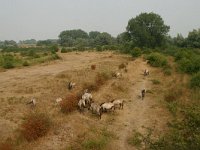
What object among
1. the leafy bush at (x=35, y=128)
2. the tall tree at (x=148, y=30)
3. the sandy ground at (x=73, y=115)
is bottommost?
the sandy ground at (x=73, y=115)

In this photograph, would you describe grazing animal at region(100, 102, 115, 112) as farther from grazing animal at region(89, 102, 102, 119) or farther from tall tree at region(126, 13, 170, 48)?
tall tree at region(126, 13, 170, 48)

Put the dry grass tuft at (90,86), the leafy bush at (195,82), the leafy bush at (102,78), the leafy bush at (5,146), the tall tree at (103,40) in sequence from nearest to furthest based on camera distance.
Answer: the leafy bush at (5,146) → the dry grass tuft at (90,86) → the leafy bush at (195,82) → the leafy bush at (102,78) → the tall tree at (103,40)

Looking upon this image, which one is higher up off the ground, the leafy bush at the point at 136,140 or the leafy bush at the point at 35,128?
the leafy bush at the point at 35,128

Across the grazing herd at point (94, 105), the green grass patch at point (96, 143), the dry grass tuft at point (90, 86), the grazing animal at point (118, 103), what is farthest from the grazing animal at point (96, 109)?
the dry grass tuft at point (90, 86)

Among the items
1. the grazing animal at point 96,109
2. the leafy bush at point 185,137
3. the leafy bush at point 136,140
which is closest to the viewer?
the leafy bush at point 185,137

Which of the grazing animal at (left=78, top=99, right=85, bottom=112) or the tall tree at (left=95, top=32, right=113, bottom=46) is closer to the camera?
the grazing animal at (left=78, top=99, right=85, bottom=112)

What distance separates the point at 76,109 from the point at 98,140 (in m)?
3.60

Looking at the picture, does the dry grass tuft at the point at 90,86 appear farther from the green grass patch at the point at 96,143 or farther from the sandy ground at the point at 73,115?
the green grass patch at the point at 96,143

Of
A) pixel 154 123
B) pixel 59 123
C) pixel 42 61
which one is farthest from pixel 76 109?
pixel 42 61

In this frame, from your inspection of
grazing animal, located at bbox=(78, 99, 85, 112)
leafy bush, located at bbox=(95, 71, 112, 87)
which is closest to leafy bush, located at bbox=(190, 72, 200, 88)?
leafy bush, located at bbox=(95, 71, 112, 87)

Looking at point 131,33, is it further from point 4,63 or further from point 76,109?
point 76,109

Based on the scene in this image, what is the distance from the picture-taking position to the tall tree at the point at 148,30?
183 feet

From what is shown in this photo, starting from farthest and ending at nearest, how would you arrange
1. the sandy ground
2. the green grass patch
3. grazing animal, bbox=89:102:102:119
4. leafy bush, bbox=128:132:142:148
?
1. grazing animal, bbox=89:102:102:119
2. the sandy ground
3. leafy bush, bbox=128:132:142:148
4. the green grass patch

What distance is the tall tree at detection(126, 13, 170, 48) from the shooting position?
55906mm
